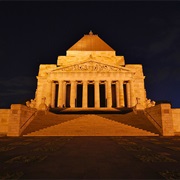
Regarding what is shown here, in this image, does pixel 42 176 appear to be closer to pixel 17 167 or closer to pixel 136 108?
pixel 17 167

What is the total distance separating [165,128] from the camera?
17.7 m

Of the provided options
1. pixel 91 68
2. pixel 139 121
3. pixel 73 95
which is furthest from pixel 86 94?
pixel 139 121

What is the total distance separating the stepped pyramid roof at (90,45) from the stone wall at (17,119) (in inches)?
1445

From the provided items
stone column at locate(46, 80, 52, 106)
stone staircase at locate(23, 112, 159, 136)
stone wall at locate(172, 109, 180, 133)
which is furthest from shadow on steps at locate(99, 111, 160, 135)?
stone column at locate(46, 80, 52, 106)

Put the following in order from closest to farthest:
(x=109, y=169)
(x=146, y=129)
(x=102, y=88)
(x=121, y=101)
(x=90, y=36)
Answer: (x=109, y=169) → (x=146, y=129) → (x=121, y=101) → (x=102, y=88) → (x=90, y=36)

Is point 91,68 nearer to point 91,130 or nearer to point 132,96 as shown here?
point 132,96

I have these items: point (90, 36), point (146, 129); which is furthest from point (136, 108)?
point (90, 36)

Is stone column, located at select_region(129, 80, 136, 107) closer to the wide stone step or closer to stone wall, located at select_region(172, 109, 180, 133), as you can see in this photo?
stone wall, located at select_region(172, 109, 180, 133)

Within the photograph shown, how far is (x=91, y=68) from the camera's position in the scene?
40.7 metres

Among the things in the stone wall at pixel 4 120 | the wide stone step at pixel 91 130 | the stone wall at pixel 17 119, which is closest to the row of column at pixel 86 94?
the stone wall at pixel 4 120

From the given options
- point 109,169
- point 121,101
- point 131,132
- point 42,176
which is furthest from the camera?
point 121,101

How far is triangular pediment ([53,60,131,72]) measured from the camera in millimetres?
40562

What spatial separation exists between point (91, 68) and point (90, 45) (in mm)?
16416

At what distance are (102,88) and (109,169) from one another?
4390 cm
